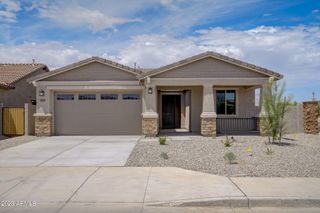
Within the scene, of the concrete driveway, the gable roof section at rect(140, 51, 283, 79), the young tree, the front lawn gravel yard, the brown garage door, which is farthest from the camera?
the brown garage door

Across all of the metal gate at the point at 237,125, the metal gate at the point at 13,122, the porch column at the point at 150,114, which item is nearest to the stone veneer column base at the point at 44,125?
the metal gate at the point at 13,122

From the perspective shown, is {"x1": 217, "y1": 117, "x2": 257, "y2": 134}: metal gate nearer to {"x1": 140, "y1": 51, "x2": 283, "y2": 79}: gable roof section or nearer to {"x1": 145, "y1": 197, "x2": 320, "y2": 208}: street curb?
{"x1": 140, "y1": 51, "x2": 283, "y2": 79}: gable roof section

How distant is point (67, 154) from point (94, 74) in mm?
7703

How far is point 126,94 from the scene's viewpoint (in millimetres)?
20062

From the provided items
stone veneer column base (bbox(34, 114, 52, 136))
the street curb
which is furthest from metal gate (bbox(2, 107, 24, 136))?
the street curb

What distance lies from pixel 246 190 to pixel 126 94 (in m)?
13.2

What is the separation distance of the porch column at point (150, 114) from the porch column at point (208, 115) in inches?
96.5

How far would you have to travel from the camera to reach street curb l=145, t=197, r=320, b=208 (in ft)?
22.6

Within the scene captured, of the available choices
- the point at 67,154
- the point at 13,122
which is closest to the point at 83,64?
the point at 13,122

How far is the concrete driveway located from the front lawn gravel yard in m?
0.64

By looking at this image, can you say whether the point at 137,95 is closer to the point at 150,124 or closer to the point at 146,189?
the point at 150,124

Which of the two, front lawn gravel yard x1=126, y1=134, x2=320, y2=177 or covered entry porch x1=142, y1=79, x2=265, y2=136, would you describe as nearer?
front lawn gravel yard x1=126, y1=134, x2=320, y2=177

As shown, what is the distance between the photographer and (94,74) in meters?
19.8

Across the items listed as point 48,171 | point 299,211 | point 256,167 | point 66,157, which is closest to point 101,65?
point 66,157
